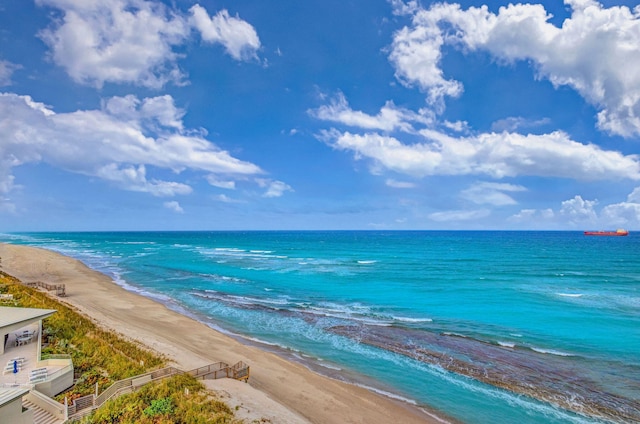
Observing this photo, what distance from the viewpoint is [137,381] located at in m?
17.1

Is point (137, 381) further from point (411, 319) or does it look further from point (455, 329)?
point (455, 329)

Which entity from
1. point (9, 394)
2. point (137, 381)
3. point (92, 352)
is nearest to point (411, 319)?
point (137, 381)

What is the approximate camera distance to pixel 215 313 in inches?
1442

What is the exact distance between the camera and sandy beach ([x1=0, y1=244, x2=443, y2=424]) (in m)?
17.3

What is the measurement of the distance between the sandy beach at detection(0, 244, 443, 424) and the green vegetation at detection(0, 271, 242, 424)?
131cm

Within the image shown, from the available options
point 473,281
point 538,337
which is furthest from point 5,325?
point 473,281

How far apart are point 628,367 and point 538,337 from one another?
6.21m

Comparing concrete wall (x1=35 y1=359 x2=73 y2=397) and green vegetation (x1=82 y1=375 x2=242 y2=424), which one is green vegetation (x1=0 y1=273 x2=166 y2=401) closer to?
concrete wall (x1=35 y1=359 x2=73 y2=397)

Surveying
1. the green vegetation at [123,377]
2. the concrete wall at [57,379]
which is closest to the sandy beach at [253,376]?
the green vegetation at [123,377]

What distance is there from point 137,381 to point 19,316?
10095 millimetres

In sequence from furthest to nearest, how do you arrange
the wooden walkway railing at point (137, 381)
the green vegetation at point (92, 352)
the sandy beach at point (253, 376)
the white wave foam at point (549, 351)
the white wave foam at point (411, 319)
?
the white wave foam at point (411, 319) → the white wave foam at point (549, 351) → the green vegetation at point (92, 352) → the sandy beach at point (253, 376) → the wooden walkway railing at point (137, 381)

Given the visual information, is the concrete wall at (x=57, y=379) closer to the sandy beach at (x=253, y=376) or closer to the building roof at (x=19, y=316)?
the building roof at (x=19, y=316)

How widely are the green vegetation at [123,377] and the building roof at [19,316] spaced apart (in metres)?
2.07

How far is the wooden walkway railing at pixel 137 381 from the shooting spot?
15234mm
